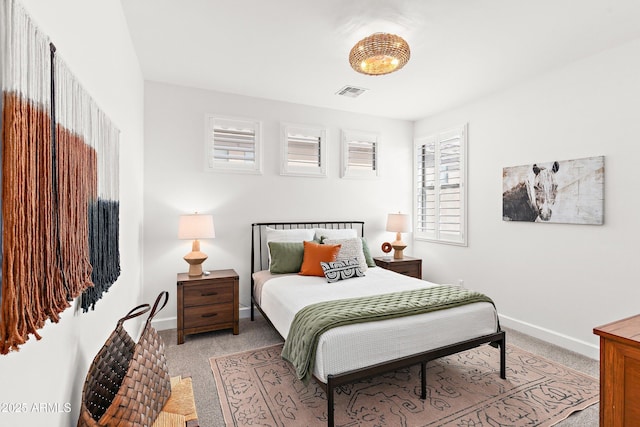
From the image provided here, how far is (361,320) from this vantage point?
2.13 metres

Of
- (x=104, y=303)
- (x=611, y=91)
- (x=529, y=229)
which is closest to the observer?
(x=104, y=303)

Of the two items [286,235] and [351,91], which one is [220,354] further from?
[351,91]

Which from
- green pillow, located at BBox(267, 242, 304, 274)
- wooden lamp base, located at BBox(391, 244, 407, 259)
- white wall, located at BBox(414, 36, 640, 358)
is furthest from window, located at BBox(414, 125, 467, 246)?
green pillow, located at BBox(267, 242, 304, 274)

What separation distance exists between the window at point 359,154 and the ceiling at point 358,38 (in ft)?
3.16

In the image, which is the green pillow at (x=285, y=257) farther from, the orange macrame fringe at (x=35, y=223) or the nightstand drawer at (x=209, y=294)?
the orange macrame fringe at (x=35, y=223)

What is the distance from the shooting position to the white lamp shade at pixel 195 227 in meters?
3.38

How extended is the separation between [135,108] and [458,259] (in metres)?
4.26

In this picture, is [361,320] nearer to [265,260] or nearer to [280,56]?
[265,260]

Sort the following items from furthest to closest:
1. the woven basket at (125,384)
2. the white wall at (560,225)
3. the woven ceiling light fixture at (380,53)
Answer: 1. the white wall at (560,225)
2. the woven ceiling light fixture at (380,53)
3. the woven basket at (125,384)

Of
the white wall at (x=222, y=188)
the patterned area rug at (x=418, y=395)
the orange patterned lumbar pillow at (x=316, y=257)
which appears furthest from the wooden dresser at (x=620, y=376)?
the white wall at (x=222, y=188)

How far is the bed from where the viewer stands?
202cm

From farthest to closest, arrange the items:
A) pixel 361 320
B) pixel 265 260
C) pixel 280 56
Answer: pixel 265 260, pixel 280 56, pixel 361 320

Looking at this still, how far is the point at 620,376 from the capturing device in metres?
1.46

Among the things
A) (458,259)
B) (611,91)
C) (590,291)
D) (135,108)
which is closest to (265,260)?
(135,108)
